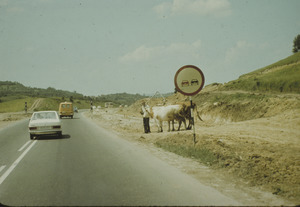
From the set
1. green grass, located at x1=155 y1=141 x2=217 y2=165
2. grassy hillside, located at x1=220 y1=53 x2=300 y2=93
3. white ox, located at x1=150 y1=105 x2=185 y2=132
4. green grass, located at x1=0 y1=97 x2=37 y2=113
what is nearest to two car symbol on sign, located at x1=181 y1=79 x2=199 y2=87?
green grass, located at x1=155 y1=141 x2=217 y2=165

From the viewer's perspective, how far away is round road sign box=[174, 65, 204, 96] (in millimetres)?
9312

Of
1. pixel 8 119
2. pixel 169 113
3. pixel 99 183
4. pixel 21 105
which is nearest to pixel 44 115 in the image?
pixel 169 113

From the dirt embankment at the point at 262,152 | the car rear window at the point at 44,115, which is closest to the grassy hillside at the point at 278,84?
the dirt embankment at the point at 262,152

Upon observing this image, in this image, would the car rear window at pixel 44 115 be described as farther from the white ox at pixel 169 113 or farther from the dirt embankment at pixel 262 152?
the white ox at pixel 169 113

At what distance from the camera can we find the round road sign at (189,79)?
9.31 metres

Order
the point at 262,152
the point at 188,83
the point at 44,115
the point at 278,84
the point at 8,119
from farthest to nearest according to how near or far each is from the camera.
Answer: the point at 8,119
the point at 278,84
the point at 44,115
the point at 188,83
the point at 262,152

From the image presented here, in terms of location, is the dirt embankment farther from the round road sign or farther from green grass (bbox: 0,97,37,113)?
green grass (bbox: 0,97,37,113)

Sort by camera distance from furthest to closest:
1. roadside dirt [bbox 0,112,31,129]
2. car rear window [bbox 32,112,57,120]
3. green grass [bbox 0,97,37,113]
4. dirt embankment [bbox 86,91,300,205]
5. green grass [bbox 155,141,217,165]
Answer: green grass [bbox 0,97,37,113] < roadside dirt [bbox 0,112,31,129] < car rear window [bbox 32,112,57,120] < green grass [bbox 155,141,217,165] < dirt embankment [bbox 86,91,300,205]

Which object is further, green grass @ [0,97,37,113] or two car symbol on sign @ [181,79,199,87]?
green grass @ [0,97,37,113]

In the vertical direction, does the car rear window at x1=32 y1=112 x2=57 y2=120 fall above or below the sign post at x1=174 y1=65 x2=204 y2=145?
below

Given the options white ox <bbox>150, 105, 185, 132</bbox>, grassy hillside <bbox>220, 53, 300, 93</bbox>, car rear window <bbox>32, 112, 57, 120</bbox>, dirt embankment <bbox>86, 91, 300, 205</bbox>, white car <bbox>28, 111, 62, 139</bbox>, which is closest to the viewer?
dirt embankment <bbox>86, 91, 300, 205</bbox>

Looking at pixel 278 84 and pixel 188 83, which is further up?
pixel 278 84

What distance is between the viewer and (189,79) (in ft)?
30.8

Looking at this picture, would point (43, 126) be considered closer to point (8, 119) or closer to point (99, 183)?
point (99, 183)
